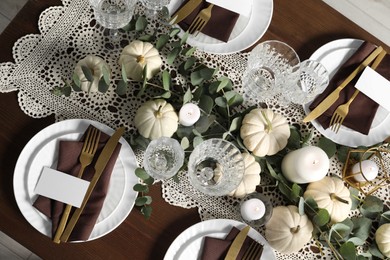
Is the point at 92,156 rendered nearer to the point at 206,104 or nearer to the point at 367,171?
the point at 206,104

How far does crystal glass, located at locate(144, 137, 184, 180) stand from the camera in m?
1.02

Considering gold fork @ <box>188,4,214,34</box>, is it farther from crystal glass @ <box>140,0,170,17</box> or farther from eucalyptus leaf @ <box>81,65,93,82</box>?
eucalyptus leaf @ <box>81,65,93,82</box>

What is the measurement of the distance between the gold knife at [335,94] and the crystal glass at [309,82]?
0.09 feet

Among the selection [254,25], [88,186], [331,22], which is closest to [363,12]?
[331,22]

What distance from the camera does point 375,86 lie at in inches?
46.4

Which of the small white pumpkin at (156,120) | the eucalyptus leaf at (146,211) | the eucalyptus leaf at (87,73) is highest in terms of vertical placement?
the small white pumpkin at (156,120)

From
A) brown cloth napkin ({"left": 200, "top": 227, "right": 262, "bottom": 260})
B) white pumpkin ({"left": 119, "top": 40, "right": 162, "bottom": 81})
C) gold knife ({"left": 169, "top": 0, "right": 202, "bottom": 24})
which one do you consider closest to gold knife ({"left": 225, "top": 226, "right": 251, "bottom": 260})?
brown cloth napkin ({"left": 200, "top": 227, "right": 262, "bottom": 260})

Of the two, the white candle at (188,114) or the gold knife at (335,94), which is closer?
the white candle at (188,114)

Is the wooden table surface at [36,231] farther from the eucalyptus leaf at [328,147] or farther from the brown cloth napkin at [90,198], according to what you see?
the eucalyptus leaf at [328,147]

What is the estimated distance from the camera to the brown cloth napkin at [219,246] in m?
1.03

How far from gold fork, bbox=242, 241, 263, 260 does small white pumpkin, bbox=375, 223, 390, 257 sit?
0.29 m

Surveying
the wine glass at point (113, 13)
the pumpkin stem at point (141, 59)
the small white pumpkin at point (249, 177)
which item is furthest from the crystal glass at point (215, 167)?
the wine glass at point (113, 13)

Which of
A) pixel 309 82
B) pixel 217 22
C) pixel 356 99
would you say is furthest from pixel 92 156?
pixel 356 99

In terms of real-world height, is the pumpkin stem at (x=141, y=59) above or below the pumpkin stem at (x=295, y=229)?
below
